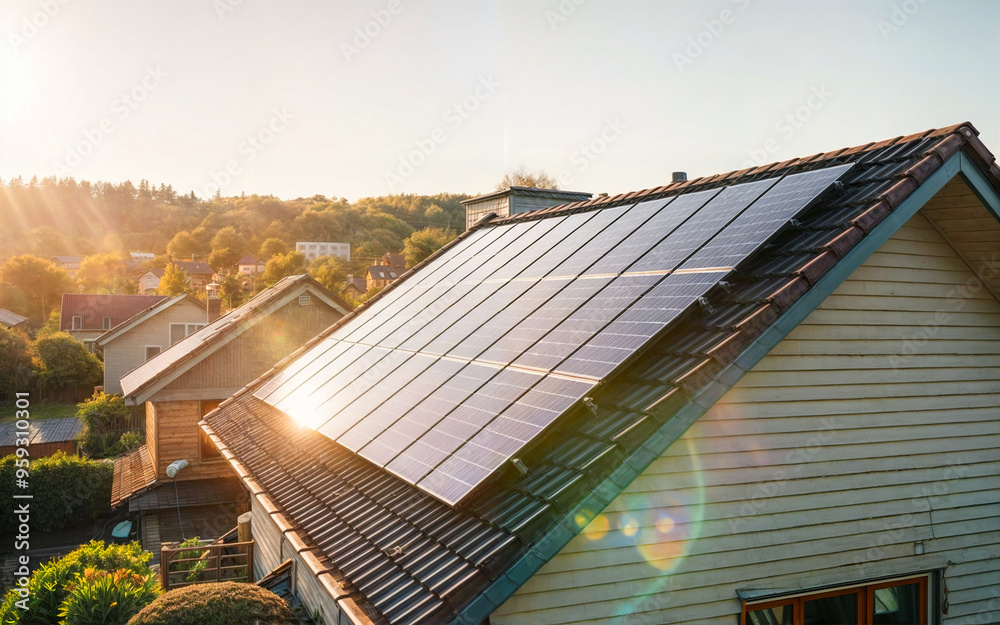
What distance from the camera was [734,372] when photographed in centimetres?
644

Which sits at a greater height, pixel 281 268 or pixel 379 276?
pixel 379 276

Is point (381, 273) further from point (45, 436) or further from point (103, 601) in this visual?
point (103, 601)

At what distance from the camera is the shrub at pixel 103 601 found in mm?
10906

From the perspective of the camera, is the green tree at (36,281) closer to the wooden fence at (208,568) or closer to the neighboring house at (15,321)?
the neighboring house at (15,321)

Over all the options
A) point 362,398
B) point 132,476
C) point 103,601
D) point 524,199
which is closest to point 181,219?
point 132,476

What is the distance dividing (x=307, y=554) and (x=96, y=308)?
74977 mm

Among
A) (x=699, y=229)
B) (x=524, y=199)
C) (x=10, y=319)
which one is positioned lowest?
(x=699, y=229)

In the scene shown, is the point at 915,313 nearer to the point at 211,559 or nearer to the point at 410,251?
the point at 211,559

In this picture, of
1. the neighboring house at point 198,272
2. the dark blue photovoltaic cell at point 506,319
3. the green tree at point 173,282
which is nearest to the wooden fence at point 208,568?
the dark blue photovoltaic cell at point 506,319

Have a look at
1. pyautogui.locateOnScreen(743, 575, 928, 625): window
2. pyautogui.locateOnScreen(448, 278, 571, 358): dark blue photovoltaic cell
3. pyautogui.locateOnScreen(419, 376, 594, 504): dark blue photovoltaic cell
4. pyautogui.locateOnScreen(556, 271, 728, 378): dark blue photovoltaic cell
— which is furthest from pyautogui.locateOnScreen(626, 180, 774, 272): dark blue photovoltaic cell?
pyautogui.locateOnScreen(743, 575, 928, 625): window

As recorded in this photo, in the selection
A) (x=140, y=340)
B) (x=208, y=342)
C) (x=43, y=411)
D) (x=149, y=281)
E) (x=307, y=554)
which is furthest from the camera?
(x=149, y=281)

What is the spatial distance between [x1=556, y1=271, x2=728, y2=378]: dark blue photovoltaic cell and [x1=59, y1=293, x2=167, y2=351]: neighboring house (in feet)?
232

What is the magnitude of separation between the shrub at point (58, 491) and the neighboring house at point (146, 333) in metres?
21.1

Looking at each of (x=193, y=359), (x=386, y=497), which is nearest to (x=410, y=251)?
(x=193, y=359)
